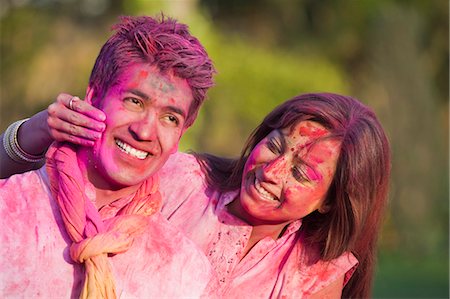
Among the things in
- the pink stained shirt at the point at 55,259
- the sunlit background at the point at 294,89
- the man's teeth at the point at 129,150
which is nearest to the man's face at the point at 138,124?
the man's teeth at the point at 129,150

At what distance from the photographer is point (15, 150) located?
3.32m

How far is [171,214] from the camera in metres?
3.44

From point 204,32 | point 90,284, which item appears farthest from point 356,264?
point 204,32

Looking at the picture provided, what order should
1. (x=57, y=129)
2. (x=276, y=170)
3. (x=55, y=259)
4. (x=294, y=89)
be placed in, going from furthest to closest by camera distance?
1. (x=294, y=89)
2. (x=276, y=170)
3. (x=57, y=129)
4. (x=55, y=259)

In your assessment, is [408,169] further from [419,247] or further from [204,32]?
[204,32]

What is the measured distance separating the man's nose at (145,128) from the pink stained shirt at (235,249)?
61cm

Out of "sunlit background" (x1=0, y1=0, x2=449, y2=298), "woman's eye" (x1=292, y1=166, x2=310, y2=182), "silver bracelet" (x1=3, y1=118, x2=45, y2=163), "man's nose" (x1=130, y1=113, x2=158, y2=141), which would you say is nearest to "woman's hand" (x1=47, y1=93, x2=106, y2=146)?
"man's nose" (x1=130, y1=113, x2=158, y2=141)

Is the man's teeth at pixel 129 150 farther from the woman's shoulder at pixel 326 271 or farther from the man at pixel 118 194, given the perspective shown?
the woman's shoulder at pixel 326 271

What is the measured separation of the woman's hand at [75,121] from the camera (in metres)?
2.87

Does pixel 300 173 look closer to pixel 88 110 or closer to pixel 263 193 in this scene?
pixel 263 193

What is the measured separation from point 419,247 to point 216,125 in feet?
13.2

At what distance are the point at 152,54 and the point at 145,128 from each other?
Answer: 26 cm

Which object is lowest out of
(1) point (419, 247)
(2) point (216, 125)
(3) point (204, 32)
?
(1) point (419, 247)

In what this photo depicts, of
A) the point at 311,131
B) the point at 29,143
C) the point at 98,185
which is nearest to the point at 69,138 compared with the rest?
the point at 98,185
